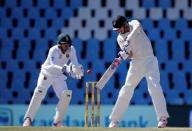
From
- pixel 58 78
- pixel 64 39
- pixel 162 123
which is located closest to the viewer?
pixel 162 123

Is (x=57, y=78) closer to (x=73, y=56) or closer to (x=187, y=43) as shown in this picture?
(x=73, y=56)

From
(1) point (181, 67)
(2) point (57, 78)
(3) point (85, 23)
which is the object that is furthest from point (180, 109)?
(2) point (57, 78)

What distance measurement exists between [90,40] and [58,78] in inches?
238

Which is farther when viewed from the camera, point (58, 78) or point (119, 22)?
point (58, 78)

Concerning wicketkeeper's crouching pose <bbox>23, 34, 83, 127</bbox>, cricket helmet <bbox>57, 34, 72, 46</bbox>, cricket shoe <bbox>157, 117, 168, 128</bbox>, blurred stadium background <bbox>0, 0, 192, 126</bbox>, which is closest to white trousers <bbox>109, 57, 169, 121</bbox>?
cricket shoe <bbox>157, 117, 168, 128</bbox>

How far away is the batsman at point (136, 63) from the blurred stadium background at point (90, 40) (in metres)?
6.03

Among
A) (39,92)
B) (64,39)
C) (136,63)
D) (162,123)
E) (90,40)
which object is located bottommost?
(162,123)

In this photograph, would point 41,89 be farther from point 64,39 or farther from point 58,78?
point 64,39

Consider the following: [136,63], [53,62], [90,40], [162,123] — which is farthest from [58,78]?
[90,40]

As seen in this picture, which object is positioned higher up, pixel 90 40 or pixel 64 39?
pixel 90 40

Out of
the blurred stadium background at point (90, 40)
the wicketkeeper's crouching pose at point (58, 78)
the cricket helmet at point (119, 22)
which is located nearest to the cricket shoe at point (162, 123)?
the cricket helmet at point (119, 22)

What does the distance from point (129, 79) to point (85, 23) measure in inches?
286

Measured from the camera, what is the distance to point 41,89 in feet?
25.4

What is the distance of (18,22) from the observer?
14148 millimetres
